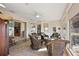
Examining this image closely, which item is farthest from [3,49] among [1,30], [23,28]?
[23,28]

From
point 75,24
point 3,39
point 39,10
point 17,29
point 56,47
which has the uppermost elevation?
point 39,10

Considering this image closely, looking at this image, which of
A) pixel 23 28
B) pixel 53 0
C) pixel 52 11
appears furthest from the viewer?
pixel 23 28

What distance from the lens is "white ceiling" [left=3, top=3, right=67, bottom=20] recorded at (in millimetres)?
3121

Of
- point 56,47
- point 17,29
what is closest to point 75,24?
point 56,47

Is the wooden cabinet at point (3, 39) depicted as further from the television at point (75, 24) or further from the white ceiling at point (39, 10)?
the television at point (75, 24)

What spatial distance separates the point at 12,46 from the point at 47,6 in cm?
129

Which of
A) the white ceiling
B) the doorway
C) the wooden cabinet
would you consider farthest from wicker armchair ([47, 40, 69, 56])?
the wooden cabinet

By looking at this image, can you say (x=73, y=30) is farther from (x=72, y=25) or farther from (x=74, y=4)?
(x=74, y=4)

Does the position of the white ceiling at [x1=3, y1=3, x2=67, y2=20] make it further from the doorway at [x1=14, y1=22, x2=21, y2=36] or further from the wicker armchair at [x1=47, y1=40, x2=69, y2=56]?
the wicker armchair at [x1=47, y1=40, x2=69, y2=56]

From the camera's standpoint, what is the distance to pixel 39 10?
333 centimetres

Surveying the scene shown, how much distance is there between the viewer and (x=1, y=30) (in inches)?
129

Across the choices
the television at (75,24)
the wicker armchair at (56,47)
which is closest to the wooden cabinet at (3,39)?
the wicker armchair at (56,47)

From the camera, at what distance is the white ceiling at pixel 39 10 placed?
3.12m

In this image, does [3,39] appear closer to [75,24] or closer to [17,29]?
[17,29]
